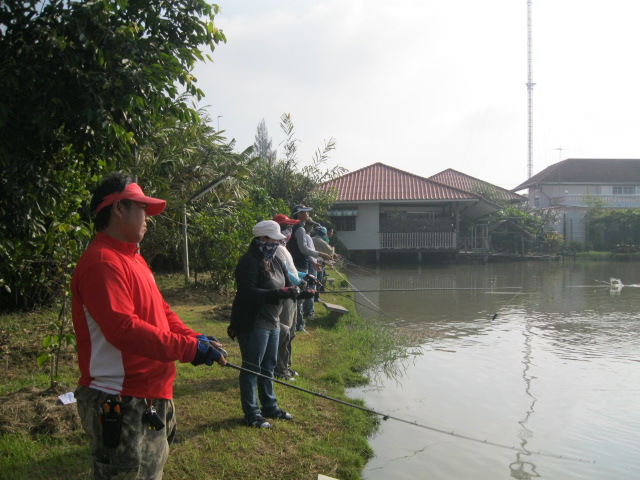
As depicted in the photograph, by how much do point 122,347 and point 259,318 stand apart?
2321 millimetres

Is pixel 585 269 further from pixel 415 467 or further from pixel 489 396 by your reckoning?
pixel 415 467

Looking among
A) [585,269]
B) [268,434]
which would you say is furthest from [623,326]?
[585,269]

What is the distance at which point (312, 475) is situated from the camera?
154 inches

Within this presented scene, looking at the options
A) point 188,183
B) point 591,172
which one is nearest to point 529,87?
point 591,172

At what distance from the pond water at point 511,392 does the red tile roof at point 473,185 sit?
766 inches

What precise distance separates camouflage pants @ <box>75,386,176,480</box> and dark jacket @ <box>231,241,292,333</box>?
2046mm

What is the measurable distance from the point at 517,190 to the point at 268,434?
143 ft

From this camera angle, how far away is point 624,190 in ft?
132

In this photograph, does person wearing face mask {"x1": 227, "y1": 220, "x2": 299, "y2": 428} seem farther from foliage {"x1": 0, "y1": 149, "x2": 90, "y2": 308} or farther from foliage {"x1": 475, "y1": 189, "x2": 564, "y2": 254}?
foliage {"x1": 475, "y1": 189, "x2": 564, "y2": 254}

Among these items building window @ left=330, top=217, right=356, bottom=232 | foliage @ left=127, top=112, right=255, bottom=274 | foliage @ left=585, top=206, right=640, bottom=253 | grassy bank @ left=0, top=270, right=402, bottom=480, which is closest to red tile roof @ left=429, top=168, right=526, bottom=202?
foliage @ left=585, top=206, right=640, bottom=253

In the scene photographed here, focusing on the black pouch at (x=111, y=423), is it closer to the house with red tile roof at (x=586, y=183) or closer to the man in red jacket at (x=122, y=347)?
the man in red jacket at (x=122, y=347)

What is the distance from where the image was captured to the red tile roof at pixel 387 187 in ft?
82.4

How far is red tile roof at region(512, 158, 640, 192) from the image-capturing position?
4041 cm

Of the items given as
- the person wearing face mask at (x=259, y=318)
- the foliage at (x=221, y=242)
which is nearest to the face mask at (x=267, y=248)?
the person wearing face mask at (x=259, y=318)
